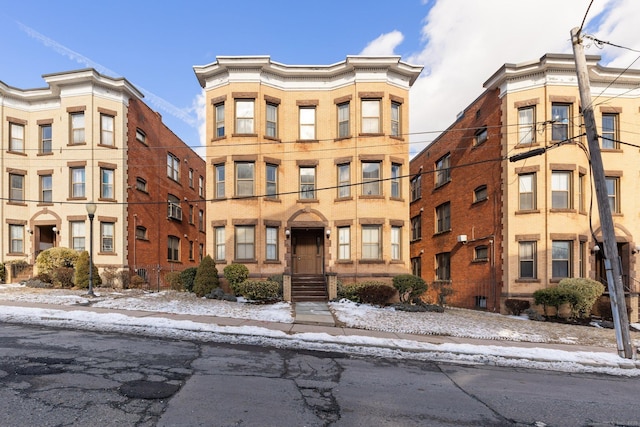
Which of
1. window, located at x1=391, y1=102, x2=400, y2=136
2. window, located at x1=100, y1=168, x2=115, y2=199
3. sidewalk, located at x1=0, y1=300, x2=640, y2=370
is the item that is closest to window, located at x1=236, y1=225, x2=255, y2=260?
sidewalk, located at x1=0, y1=300, x2=640, y2=370

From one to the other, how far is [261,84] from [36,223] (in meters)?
16.1

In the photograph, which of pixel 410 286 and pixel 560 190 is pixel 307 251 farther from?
pixel 560 190

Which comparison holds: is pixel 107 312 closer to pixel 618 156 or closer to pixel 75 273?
pixel 75 273

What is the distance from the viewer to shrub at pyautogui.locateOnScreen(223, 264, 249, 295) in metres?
16.1

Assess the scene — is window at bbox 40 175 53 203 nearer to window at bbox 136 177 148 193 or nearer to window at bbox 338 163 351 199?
window at bbox 136 177 148 193

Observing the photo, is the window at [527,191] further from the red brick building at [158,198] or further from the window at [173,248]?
the window at [173,248]

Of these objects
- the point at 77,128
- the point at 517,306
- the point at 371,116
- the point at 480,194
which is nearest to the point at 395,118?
the point at 371,116

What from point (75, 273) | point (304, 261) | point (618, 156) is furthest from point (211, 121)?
point (618, 156)

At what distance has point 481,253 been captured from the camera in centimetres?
1869

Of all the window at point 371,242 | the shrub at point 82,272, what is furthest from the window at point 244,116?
the shrub at point 82,272

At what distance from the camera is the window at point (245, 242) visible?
1758 centimetres

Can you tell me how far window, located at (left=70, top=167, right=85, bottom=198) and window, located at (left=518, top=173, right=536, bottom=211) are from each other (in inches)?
938

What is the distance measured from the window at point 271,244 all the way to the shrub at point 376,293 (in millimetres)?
4814

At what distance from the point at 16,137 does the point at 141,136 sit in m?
7.15
